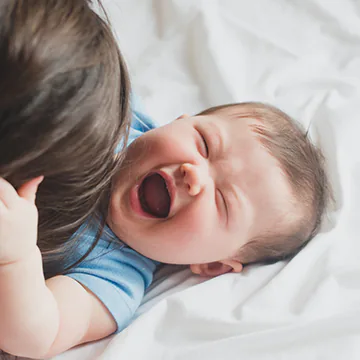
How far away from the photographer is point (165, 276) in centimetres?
101

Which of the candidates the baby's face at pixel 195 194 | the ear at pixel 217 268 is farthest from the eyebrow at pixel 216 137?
the ear at pixel 217 268

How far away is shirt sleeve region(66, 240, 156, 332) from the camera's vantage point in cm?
86

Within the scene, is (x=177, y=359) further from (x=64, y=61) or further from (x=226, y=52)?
(x=226, y=52)

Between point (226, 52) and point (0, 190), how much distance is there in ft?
2.72

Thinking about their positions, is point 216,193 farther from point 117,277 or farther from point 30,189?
point 30,189

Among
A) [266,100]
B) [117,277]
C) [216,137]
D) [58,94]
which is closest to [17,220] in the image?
[58,94]

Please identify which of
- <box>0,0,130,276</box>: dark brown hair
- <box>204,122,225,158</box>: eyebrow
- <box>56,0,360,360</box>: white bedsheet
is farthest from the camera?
<box>204,122,225,158</box>: eyebrow

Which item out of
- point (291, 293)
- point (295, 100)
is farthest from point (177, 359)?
point (295, 100)

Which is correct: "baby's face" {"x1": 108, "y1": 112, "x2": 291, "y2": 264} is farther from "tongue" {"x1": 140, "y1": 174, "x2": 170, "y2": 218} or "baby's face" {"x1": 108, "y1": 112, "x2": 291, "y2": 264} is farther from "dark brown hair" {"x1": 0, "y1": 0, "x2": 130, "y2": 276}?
"dark brown hair" {"x1": 0, "y1": 0, "x2": 130, "y2": 276}

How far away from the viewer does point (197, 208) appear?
2.93 feet

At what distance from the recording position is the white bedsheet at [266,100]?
82cm

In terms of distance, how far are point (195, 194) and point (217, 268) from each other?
174mm

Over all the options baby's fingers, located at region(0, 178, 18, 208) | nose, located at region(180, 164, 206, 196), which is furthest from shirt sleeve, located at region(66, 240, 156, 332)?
baby's fingers, located at region(0, 178, 18, 208)

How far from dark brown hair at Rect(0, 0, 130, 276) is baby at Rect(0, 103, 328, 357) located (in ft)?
0.74
